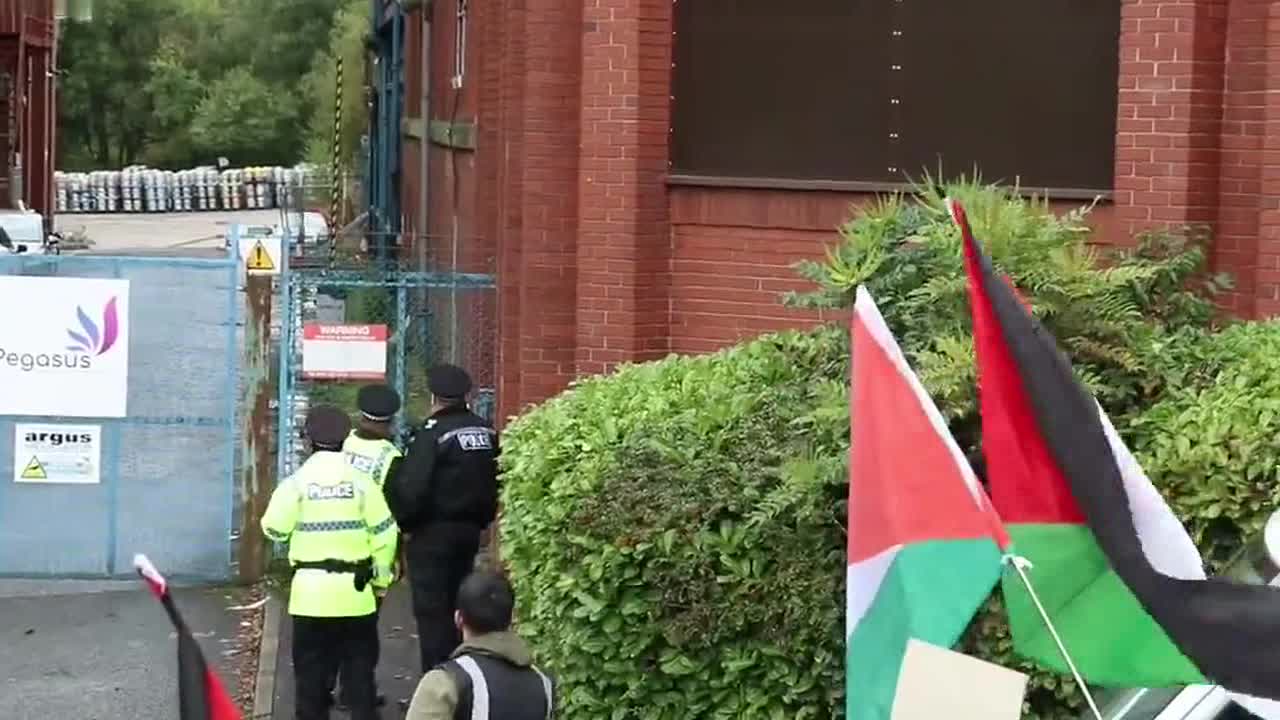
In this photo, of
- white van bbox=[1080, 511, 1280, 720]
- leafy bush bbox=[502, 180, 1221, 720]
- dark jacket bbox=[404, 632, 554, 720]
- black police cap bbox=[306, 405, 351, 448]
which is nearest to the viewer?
white van bbox=[1080, 511, 1280, 720]

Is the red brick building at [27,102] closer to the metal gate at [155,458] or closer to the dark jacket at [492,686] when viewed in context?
the metal gate at [155,458]

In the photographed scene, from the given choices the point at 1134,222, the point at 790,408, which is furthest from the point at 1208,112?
the point at 790,408

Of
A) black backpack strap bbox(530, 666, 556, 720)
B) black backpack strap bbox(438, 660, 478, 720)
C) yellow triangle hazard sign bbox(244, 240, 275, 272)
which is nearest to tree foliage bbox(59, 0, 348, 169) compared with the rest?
yellow triangle hazard sign bbox(244, 240, 275, 272)

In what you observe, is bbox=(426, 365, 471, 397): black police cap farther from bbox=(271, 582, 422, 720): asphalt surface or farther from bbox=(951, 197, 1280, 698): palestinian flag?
bbox=(951, 197, 1280, 698): palestinian flag

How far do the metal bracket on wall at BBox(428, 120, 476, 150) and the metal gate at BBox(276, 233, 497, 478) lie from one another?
5.55 feet

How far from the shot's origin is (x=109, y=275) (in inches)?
576

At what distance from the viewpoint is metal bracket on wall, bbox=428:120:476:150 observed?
60.2 feet

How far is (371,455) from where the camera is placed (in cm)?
1048

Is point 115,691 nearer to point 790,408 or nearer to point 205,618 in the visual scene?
point 205,618

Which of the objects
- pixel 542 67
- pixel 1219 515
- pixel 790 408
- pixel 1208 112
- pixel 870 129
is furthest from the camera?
pixel 542 67

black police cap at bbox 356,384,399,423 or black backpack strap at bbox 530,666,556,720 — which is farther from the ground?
black police cap at bbox 356,384,399,423

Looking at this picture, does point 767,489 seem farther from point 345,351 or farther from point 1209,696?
point 345,351

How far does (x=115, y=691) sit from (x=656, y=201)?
3.89 meters

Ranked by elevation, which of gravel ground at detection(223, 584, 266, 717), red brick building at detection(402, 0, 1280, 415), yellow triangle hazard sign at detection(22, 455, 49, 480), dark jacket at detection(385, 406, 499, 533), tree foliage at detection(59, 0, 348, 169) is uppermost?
tree foliage at detection(59, 0, 348, 169)
